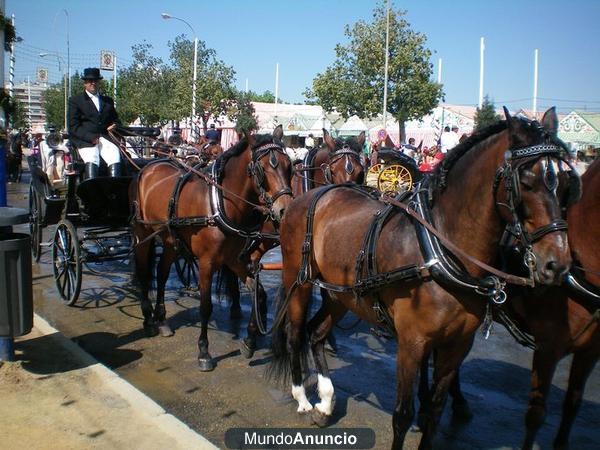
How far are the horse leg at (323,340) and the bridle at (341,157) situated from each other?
Answer: 9.79 ft

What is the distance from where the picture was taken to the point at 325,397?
14.7 feet

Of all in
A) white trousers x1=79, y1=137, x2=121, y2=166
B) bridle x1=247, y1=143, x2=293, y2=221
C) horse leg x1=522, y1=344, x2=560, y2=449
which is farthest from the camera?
white trousers x1=79, y1=137, x2=121, y2=166

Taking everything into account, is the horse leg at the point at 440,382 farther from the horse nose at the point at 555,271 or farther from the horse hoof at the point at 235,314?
the horse hoof at the point at 235,314

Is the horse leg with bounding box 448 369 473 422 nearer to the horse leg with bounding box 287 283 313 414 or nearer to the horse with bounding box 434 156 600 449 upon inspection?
the horse with bounding box 434 156 600 449

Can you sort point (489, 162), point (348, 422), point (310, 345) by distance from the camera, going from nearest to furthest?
point (489, 162) → point (348, 422) → point (310, 345)

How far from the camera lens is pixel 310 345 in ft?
16.1

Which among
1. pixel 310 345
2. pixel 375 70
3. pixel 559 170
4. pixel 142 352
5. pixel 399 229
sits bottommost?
pixel 142 352

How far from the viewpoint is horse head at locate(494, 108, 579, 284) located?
265 centimetres

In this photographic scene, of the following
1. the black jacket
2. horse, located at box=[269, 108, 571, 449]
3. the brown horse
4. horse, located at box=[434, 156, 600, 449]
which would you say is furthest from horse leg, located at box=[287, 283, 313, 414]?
the black jacket

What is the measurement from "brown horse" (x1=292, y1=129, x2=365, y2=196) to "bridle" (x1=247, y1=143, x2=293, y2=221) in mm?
1766

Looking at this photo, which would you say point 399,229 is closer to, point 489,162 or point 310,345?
point 489,162

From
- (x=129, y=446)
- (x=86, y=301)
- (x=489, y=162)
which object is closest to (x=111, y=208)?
(x=86, y=301)

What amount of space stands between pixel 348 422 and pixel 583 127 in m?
27.5

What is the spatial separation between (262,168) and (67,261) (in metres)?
3.48
